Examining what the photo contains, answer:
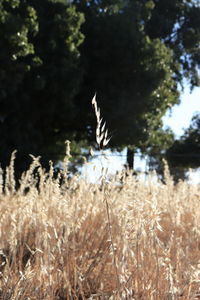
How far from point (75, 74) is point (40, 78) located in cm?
120

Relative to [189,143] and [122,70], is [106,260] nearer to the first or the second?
[122,70]

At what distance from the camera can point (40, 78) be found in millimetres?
13062

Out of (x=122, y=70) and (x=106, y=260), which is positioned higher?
(x=122, y=70)

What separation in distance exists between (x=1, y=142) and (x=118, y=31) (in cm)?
537

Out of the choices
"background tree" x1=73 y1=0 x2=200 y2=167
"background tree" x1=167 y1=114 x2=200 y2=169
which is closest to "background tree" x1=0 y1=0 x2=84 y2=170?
"background tree" x1=73 y1=0 x2=200 y2=167

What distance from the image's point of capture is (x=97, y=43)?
15.5m

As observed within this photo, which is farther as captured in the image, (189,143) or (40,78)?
(189,143)

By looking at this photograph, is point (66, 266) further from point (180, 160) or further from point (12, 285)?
point (180, 160)

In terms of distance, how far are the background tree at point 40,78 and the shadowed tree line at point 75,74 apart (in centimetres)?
3

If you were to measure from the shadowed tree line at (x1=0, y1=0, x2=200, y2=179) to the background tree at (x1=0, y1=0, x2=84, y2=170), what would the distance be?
3 cm

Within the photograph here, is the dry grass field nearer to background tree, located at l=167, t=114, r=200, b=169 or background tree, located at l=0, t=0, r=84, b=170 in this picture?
background tree, located at l=0, t=0, r=84, b=170

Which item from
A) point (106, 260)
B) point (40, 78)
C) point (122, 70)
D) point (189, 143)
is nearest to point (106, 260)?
point (106, 260)

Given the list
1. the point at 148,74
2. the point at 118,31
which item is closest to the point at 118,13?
the point at 118,31

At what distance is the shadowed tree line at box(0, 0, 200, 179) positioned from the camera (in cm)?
1277
